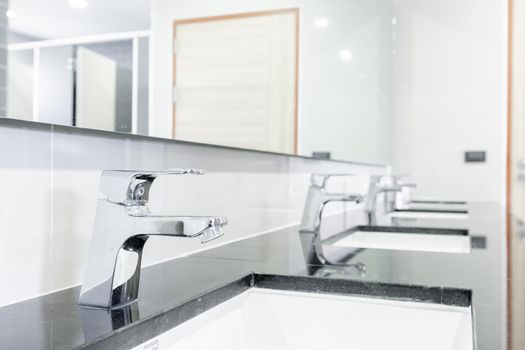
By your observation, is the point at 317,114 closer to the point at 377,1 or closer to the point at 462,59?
the point at 377,1

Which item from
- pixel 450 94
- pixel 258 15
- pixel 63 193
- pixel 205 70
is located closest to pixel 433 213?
pixel 450 94

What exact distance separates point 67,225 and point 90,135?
141 mm

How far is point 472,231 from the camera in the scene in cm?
167

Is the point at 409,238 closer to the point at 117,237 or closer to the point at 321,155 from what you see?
the point at 321,155

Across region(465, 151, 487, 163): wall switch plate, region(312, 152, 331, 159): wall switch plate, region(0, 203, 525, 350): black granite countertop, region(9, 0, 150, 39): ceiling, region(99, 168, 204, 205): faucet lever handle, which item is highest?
region(9, 0, 150, 39): ceiling

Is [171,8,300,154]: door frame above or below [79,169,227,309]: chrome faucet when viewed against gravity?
above

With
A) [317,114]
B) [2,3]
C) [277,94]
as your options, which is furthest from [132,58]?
[317,114]

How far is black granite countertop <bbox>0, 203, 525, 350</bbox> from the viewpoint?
0.62 metres

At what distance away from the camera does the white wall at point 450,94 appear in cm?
337

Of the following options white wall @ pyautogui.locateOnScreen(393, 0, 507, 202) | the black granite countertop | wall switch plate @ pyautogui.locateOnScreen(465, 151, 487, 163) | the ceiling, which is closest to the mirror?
the ceiling

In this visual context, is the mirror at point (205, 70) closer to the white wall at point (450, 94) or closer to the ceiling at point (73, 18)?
the ceiling at point (73, 18)

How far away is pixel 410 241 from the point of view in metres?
1.77

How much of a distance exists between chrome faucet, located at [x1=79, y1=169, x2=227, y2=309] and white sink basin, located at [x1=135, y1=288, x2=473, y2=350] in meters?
0.12

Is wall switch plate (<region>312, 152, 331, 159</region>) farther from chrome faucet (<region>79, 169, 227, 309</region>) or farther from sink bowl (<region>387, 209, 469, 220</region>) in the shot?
chrome faucet (<region>79, 169, 227, 309</region>)
